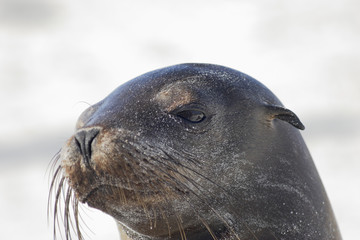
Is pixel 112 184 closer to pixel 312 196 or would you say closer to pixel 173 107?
pixel 173 107

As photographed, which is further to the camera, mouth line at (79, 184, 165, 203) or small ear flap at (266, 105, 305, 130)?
small ear flap at (266, 105, 305, 130)

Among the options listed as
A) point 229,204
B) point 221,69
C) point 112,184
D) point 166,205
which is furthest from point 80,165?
point 221,69

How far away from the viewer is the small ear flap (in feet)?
20.3

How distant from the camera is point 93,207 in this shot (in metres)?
5.86

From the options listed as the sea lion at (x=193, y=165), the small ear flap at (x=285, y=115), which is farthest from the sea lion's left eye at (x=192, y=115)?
the small ear flap at (x=285, y=115)

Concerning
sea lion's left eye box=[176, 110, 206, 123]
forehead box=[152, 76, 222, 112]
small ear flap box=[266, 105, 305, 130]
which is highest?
forehead box=[152, 76, 222, 112]

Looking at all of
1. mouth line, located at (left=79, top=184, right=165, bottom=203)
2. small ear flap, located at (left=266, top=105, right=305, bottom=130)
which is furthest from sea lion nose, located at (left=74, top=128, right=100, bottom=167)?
small ear flap, located at (left=266, top=105, right=305, bottom=130)

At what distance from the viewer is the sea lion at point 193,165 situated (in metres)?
5.66

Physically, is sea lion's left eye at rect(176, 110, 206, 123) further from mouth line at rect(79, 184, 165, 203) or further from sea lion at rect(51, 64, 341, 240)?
mouth line at rect(79, 184, 165, 203)

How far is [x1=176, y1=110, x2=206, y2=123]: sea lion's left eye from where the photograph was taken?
595 centimetres

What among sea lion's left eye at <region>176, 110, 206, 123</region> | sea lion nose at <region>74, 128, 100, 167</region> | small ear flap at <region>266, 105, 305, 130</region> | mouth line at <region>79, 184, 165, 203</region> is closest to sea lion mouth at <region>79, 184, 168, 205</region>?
mouth line at <region>79, 184, 165, 203</region>

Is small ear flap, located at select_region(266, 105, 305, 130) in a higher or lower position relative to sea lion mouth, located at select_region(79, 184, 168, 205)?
higher

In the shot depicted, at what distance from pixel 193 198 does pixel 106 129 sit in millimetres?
841

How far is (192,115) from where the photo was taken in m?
5.95
